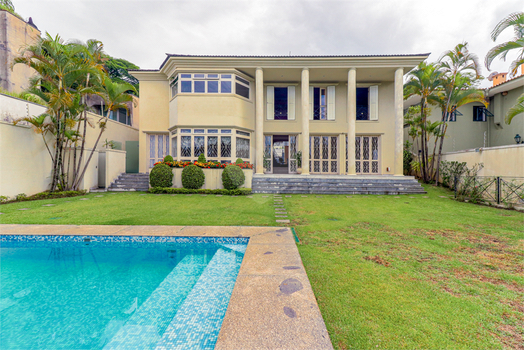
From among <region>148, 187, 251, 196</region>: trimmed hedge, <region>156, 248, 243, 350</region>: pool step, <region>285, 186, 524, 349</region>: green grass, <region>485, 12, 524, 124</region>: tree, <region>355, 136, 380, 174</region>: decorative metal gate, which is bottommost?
<region>156, 248, 243, 350</region>: pool step

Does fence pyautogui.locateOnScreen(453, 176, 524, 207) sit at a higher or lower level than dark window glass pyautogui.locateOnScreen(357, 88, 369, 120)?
lower

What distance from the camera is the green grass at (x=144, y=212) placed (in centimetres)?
565

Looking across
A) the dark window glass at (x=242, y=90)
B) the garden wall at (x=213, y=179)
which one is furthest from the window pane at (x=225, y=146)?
the dark window glass at (x=242, y=90)

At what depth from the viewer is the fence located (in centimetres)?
771

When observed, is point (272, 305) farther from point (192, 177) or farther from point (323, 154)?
point (323, 154)

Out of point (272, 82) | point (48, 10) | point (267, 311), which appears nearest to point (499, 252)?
point (267, 311)

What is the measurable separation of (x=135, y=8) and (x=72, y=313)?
14305 millimetres

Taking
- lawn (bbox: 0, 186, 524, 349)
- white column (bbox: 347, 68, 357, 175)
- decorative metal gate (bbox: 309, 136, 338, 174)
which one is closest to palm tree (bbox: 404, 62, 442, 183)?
white column (bbox: 347, 68, 357, 175)

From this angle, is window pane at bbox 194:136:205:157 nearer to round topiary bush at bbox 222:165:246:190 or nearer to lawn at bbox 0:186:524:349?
round topiary bush at bbox 222:165:246:190

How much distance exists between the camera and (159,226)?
5.12m

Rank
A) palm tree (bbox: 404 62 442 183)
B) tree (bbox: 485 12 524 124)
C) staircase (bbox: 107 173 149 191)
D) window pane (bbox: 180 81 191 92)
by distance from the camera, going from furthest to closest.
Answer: window pane (bbox: 180 81 191 92), palm tree (bbox: 404 62 442 183), staircase (bbox: 107 173 149 191), tree (bbox: 485 12 524 124)

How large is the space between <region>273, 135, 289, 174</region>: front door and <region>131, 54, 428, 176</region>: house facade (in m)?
0.07

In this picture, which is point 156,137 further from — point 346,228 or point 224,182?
point 346,228

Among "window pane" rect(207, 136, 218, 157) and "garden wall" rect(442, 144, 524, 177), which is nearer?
"garden wall" rect(442, 144, 524, 177)
